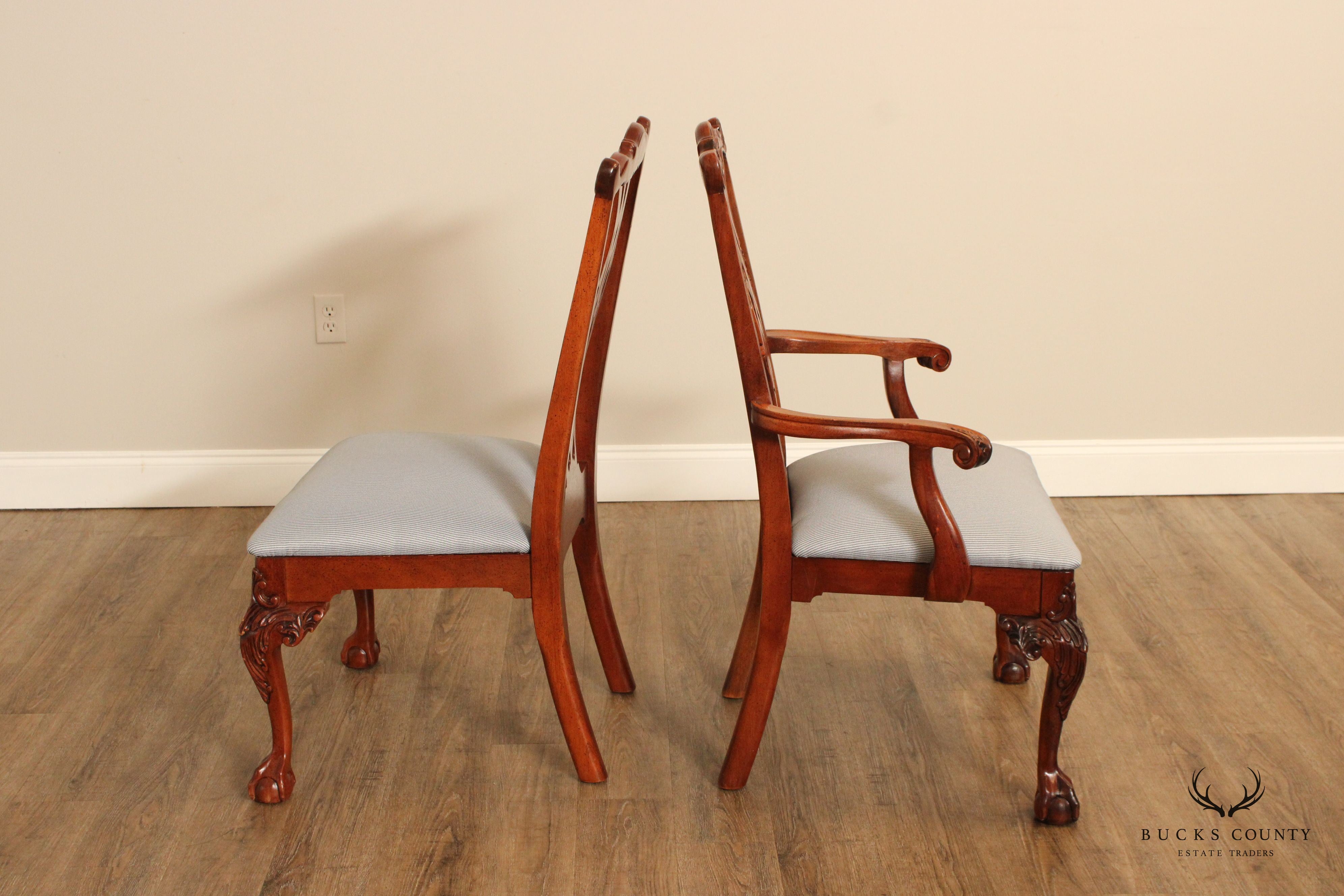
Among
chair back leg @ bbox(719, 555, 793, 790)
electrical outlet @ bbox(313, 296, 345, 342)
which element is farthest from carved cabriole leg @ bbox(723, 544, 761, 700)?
electrical outlet @ bbox(313, 296, 345, 342)

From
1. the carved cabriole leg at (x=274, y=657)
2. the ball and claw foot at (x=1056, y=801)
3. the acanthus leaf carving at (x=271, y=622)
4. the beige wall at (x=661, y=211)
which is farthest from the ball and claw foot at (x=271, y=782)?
the beige wall at (x=661, y=211)

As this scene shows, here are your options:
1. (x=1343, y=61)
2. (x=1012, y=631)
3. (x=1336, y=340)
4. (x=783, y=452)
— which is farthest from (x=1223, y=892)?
(x=1343, y=61)

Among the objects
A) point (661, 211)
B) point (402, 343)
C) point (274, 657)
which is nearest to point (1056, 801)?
point (274, 657)

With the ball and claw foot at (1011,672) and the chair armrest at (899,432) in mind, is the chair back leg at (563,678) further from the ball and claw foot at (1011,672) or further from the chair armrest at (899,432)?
the ball and claw foot at (1011,672)

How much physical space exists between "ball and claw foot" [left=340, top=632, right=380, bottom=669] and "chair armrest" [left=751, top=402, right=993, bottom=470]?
3.13 feet

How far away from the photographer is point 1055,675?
5.37 ft

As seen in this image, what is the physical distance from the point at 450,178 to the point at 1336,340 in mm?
2164

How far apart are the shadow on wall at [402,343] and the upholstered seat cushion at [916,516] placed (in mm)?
1157

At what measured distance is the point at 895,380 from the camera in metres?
1.90

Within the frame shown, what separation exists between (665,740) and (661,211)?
1.28m

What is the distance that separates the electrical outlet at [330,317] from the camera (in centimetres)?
272

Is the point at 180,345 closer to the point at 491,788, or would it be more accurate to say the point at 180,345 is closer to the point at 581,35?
the point at 581,35

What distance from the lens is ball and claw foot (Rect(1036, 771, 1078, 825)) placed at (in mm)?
1683

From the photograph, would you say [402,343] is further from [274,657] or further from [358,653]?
[274,657]
